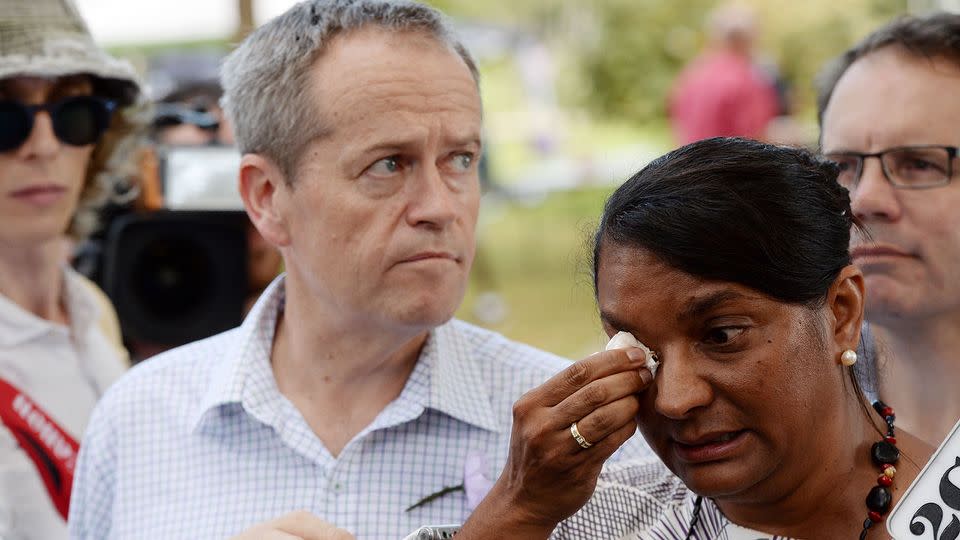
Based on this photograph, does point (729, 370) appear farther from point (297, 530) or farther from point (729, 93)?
point (729, 93)

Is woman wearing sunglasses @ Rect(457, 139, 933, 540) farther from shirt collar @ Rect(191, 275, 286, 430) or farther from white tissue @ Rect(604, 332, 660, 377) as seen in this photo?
shirt collar @ Rect(191, 275, 286, 430)

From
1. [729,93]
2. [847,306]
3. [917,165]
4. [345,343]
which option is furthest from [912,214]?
[729,93]

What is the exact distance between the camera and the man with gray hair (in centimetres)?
225

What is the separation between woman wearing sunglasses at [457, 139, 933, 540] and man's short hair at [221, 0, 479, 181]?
71cm

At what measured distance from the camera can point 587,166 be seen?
16.8 meters

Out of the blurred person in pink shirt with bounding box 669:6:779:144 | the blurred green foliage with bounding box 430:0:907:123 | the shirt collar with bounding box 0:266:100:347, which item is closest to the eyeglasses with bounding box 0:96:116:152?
the shirt collar with bounding box 0:266:100:347

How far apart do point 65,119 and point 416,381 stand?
1.25m

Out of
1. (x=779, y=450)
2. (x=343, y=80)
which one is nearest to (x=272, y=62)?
(x=343, y=80)

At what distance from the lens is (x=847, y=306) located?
1.85 meters

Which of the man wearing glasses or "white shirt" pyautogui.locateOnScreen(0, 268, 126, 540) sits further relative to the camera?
"white shirt" pyautogui.locateOnScreen(0, 268, 126, 540)

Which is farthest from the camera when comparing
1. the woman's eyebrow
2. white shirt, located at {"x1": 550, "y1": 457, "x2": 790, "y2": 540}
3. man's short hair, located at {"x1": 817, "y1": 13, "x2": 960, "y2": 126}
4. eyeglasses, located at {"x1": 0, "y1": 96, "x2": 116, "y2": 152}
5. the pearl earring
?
eyeglasses, located at {"x1": 0, "y1": 96, "x2": 116, "y2": 152}

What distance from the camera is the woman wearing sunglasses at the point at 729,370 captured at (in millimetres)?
1718

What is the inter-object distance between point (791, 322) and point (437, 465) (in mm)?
835

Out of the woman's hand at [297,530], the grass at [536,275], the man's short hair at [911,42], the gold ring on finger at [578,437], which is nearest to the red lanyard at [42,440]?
the woman's hand at [297,530]
